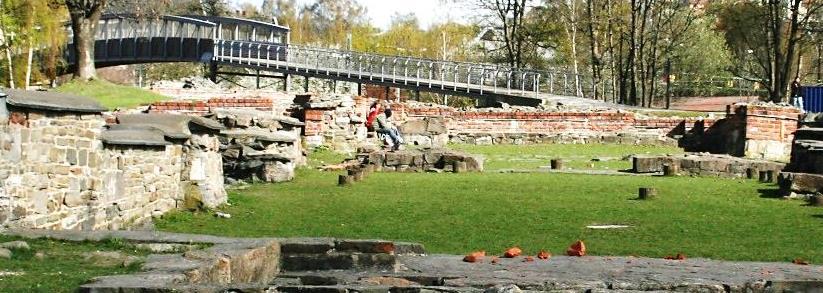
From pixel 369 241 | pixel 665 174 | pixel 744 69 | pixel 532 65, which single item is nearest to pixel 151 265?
pixel 369 241

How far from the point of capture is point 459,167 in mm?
21000

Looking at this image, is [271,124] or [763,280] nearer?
[763,280]

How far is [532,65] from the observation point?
60125 mm

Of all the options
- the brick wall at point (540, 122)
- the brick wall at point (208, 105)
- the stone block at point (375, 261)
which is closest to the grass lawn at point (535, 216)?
the stone block at point (375, 261)

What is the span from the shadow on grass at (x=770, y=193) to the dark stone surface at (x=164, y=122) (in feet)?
25.7

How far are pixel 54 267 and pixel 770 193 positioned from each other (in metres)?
11.5

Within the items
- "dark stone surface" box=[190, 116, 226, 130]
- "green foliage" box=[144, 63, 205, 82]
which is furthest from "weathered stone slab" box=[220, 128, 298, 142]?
"green foliage" box=[144, 63, 205, 82]

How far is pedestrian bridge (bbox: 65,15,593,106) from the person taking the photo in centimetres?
4372

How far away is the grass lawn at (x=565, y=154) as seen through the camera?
2312cm

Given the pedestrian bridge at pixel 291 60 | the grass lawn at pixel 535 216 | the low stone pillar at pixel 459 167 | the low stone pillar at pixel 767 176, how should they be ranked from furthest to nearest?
the pedestrian bridge at pixel 291 60, the low stone pillar at pixel 459 167, the low stone pillar at pixel 767 176, the grass lawn at pixel 535 216

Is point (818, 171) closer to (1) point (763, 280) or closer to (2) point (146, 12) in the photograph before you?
(1) point (763, 280)

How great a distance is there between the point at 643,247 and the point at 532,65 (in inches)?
1954

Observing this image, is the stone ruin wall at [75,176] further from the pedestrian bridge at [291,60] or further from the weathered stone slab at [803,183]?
the pedestrian bridge at [291,60]

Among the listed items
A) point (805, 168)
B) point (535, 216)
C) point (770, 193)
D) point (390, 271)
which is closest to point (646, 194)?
point (770, 193)
